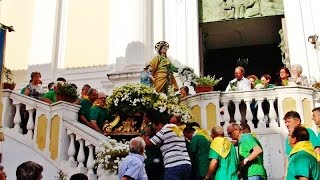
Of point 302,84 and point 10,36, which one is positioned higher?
point 10,36

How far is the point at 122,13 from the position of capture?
1369 centimetres

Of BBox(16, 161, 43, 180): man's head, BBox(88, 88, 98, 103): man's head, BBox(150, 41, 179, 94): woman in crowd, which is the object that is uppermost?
BBox(150, 41, 179, 94): woman in crowd

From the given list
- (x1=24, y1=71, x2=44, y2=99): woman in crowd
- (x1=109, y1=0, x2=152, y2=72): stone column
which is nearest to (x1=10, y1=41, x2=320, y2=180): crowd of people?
(x1=24, y1=71, x2=44, y2=99): woman in crowd

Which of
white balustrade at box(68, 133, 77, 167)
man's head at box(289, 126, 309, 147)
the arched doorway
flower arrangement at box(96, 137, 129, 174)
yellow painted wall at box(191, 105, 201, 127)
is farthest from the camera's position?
the arched doorway

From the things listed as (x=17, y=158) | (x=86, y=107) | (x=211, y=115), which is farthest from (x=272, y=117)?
(x=17, y=158)

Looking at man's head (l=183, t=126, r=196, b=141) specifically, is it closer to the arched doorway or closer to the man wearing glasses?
the man wearing glasses

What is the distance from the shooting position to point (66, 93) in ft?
31.1

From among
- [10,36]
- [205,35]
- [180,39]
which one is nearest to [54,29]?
[10,36]

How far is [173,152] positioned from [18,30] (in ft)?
30.6

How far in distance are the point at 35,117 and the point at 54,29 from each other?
5.31m

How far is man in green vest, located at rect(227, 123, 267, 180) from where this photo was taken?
6562 millimetres

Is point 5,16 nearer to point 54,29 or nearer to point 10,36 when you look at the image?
point 10,36

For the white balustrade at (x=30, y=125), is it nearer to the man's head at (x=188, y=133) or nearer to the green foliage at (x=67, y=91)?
the green foliage at (x=67, y=91)

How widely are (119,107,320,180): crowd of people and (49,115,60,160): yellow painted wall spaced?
2.15m
